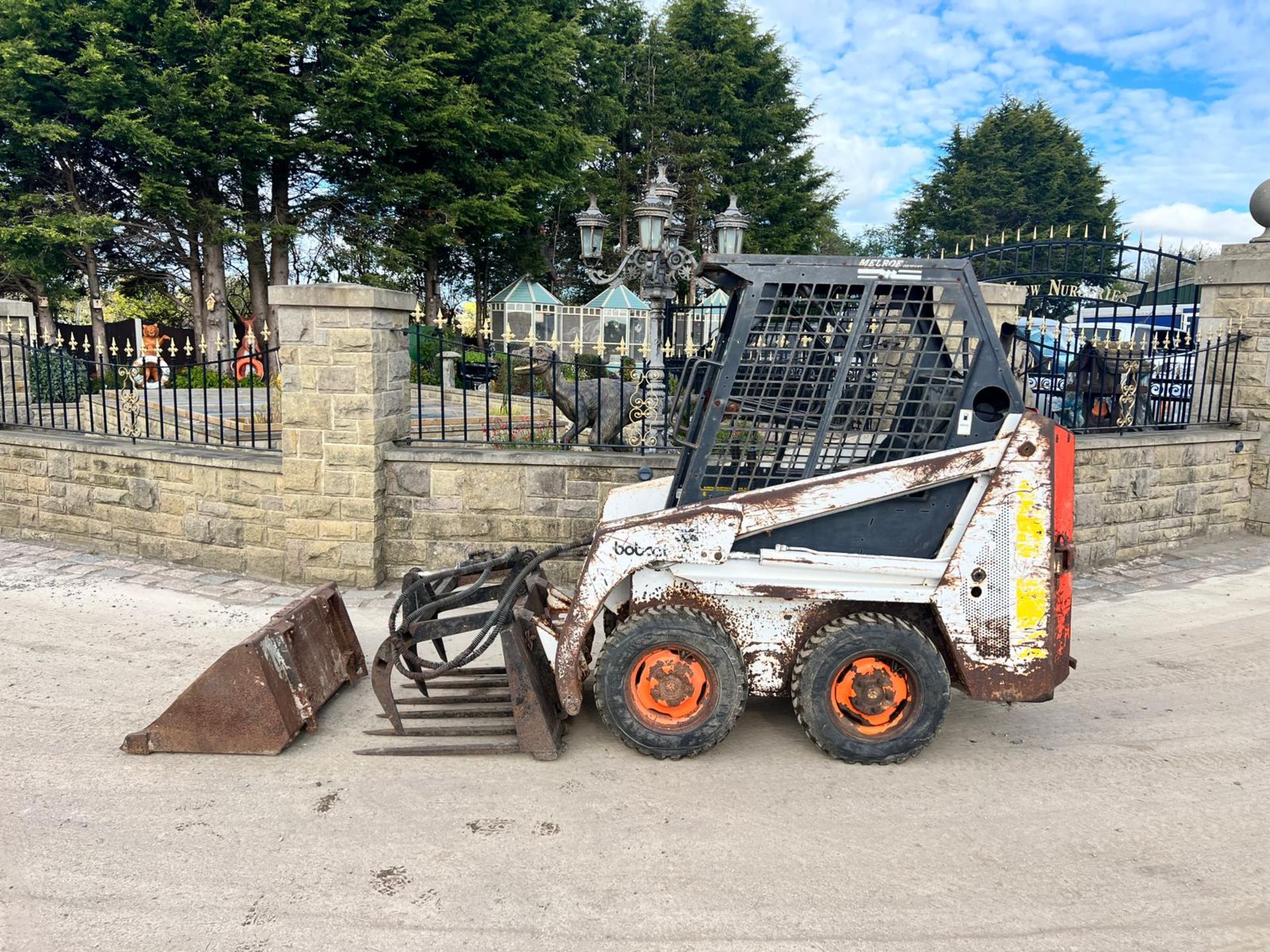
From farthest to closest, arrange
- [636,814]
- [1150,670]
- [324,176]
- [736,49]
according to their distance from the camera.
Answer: [736,49] < [324,176] < [1150,670] < [636,814]

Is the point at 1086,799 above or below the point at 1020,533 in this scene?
below

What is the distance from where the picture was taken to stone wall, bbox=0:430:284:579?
6.93 metres

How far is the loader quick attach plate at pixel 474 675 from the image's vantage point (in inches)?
157

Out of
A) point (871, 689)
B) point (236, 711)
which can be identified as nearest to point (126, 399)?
point (236, 711)

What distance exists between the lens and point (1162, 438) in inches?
315

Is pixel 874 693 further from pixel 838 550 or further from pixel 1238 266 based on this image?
pixel 1238 266

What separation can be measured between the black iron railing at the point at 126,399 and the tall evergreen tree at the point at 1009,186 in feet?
107

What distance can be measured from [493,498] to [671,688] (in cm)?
320

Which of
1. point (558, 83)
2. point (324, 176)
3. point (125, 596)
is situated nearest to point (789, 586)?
point (125, 596)

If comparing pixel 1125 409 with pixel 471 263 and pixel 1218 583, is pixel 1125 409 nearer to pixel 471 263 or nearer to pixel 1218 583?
pixel 1218 583

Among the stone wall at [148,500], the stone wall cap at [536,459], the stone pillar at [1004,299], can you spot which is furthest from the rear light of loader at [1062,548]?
the stone wall at [148,500]

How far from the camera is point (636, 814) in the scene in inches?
139

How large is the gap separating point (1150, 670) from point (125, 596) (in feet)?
23.3

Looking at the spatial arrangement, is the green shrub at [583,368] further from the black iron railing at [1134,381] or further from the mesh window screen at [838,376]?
the black iron railing at [1134,381]
